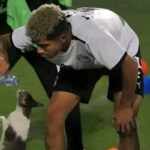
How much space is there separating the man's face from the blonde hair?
0.04 m

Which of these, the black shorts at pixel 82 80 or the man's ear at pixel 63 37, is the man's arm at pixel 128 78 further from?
the man's ear at pixel 63 37

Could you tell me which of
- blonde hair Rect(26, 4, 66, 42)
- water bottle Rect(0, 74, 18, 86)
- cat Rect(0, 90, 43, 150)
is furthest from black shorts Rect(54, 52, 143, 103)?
water bottle Rect(0, 74, 18, 86)

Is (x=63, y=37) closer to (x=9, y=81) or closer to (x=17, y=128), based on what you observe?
(x=17, y=128)

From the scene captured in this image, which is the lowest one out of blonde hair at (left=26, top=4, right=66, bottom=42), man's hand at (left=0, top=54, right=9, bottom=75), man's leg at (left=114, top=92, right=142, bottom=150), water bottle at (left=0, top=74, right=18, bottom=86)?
water bottle at (left=0, top=74, right=18, bottom=86)

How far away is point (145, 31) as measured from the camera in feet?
22.3

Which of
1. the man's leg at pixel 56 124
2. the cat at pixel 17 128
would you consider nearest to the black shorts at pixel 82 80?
the man's leg at pixel 56 124

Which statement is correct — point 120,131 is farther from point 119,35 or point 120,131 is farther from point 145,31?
point 145,31

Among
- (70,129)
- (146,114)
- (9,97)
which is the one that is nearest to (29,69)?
(9,97)

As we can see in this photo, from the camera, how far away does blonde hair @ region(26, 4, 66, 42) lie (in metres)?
2.83

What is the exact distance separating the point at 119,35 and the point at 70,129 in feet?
2.79

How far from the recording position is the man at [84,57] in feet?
9.44

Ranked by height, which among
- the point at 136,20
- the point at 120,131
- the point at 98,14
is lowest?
the point at 136,20

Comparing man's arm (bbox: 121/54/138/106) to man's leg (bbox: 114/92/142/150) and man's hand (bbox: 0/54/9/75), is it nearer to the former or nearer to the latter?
man's leg (bbox: 114/92/142/150)

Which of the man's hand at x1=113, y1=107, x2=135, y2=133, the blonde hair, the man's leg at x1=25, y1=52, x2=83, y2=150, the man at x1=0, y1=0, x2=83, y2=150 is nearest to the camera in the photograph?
the blonde hair
